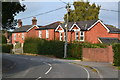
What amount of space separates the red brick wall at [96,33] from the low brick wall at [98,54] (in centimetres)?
1248

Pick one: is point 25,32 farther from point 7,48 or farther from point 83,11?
point 83,11

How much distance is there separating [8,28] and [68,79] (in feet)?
31.6

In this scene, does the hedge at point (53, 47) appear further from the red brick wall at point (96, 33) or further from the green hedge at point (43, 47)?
the red brick wall at point (96, 33)

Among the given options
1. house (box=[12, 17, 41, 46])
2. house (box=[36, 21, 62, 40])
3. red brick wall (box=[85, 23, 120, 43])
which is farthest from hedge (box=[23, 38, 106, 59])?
house (box=[12, 17, 41, 46])

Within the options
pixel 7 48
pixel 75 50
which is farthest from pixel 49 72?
pixel 7 48

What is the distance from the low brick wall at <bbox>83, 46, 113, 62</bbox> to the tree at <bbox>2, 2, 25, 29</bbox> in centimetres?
1305

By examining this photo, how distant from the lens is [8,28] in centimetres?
2123

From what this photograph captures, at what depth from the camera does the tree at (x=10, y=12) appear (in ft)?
59.8

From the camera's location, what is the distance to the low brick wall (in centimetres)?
2918

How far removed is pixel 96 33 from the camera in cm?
4653

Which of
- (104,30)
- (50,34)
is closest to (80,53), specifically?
(104,30)

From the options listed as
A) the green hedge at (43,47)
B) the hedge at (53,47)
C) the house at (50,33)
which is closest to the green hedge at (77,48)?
the hedge at (53,47)

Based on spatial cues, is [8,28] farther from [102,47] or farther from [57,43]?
[57,43]

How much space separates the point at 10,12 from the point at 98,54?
1547 cm
